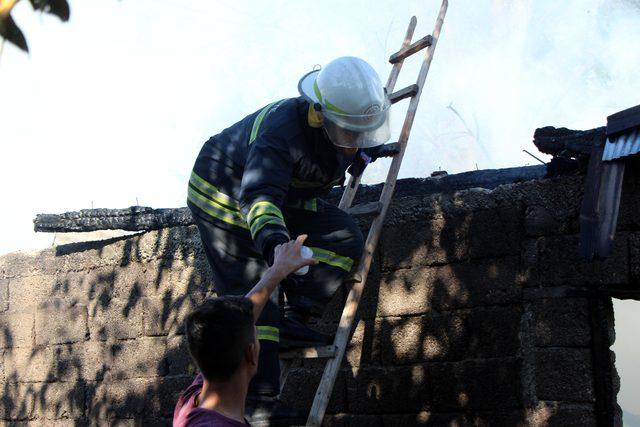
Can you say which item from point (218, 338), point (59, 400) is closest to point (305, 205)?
point (218, 338)

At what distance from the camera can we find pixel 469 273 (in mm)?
4422

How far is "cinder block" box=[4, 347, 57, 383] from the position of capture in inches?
249

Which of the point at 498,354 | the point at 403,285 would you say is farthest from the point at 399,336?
the point at 498,354

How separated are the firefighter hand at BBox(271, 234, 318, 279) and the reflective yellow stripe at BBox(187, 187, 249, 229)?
81cm

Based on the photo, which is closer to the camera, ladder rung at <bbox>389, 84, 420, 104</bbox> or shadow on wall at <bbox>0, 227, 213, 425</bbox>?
ladder rung at <bbox>389, 84, 420, 104</bbox>

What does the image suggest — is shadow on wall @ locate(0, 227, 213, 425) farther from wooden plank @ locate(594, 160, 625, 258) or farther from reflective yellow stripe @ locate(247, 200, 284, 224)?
wooden plank @ locate(594, 160, 625, 258)

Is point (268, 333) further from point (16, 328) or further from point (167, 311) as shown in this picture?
point (16, 328)

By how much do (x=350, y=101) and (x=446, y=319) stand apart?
1359 mm

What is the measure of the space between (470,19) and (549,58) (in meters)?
3.35

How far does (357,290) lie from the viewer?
13.7 feet

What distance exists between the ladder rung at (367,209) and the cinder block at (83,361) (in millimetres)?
2476

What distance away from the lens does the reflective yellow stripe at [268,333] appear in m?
3.71

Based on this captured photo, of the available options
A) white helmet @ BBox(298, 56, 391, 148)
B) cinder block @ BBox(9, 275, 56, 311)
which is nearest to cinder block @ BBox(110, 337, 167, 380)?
cinder block @ BBox(9, 275, 56, 311)

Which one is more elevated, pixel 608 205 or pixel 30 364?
pixel 608 205
